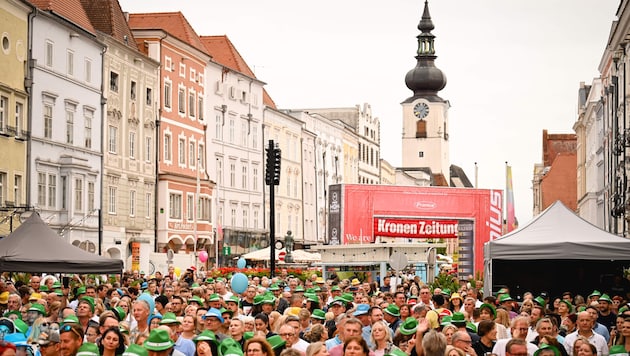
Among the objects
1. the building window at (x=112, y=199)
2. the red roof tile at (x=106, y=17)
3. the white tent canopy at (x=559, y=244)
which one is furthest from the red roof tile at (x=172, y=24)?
the white tent canopy at (x=559, y=244)

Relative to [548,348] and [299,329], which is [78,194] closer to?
[299,329]

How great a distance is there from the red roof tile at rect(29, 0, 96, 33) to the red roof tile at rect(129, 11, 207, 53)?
12.9m

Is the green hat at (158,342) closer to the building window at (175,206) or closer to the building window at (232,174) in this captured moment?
the building window at (175,206)

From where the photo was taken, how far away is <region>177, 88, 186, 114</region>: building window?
66.8 meters

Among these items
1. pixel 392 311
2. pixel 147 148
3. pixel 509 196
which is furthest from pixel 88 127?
pixel 392 311

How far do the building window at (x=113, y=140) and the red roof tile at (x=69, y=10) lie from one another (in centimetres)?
453

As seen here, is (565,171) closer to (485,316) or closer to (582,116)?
(582,116)

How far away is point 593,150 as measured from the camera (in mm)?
84125

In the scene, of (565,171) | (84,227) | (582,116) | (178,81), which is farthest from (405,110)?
(84,227)

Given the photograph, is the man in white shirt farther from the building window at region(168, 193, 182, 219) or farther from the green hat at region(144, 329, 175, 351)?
the building window at region(168, 193, 182, 219)

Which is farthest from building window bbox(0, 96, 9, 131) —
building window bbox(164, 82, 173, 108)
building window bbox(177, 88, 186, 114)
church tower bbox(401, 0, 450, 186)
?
church tower bbox(401, 0, 450, 186)

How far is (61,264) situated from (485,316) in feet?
31.7

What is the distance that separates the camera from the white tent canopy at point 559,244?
25.0 meters

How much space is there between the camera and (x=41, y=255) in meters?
24.0
